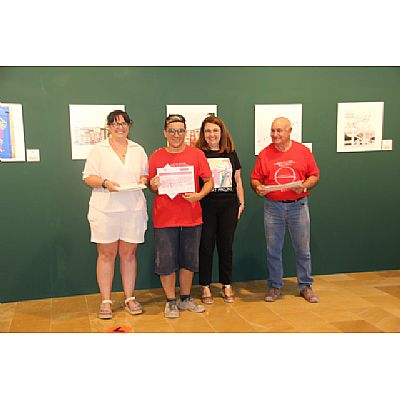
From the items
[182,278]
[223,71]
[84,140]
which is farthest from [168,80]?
[182,278]

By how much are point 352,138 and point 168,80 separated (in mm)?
1999

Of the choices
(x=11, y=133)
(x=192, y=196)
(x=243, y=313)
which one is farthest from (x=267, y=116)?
(x=11, y=133)

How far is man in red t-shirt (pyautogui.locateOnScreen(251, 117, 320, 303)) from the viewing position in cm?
358

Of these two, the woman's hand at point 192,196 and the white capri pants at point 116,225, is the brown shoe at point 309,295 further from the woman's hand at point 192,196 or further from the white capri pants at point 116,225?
the white capri pants at point 116,225

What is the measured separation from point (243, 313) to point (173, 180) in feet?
3.96

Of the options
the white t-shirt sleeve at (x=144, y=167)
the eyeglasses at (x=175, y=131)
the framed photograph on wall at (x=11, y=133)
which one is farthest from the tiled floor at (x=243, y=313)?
the eyeglasses at (x=175, y=131)

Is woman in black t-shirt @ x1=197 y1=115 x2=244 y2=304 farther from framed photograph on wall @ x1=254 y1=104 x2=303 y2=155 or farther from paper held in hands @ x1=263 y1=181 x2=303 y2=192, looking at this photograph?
framed photograph on wall @ x1=254 y1=104 x2=303 y2=155

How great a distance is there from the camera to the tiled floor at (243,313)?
316 centimetres

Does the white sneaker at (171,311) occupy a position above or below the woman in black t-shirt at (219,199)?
below

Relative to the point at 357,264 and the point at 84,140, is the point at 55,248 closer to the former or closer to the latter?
the point at 84,140

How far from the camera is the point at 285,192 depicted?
3.62 meters

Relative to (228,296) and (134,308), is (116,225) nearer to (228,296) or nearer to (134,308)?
(134,308)

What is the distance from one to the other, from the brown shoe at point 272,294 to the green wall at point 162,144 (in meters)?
0.63

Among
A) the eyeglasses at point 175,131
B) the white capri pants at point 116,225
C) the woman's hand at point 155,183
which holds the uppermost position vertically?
the eyeglasses at point 175,131
